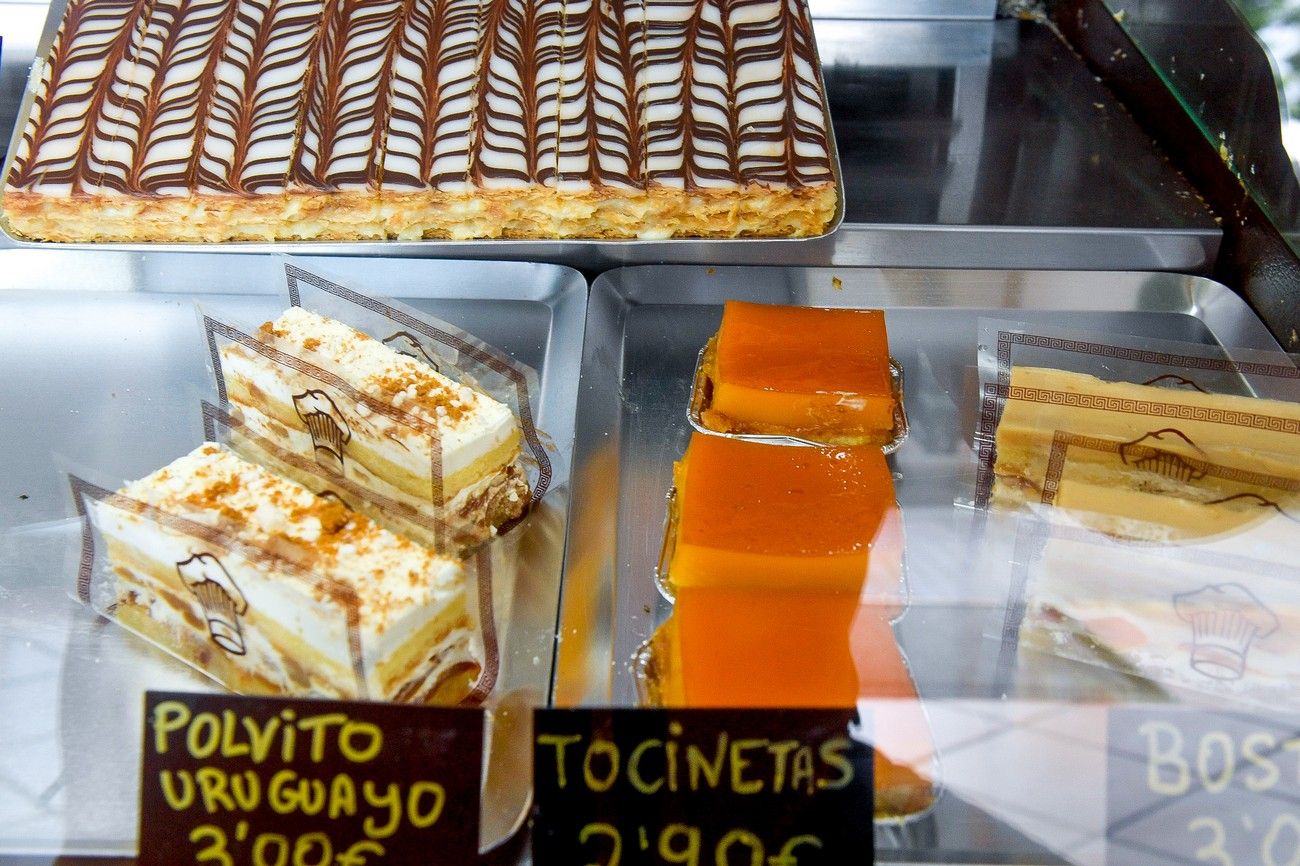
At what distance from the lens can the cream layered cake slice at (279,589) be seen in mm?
1478

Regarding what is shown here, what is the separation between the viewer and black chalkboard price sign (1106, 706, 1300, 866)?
121 centimetres

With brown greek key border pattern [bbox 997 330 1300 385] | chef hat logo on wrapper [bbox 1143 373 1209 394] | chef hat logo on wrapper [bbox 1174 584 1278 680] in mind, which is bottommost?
chef hat logo on wrapper [bbox 1174 584 1278 680]

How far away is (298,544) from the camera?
5.08ft

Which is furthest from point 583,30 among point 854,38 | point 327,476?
point 327,476

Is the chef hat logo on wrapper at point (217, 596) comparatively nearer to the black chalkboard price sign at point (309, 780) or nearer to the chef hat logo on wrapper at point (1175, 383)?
the black chalkboard price sign at point (309, 780)

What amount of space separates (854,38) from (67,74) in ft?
6.70

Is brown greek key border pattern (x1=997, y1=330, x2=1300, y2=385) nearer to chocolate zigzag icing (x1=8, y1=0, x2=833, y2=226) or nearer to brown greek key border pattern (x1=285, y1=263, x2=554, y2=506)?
chocolate zigzag icing (x1=8, y1=0, x2=833, y2=226)

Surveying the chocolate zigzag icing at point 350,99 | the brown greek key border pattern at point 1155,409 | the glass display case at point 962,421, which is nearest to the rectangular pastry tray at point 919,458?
the glass display case at point 962,421

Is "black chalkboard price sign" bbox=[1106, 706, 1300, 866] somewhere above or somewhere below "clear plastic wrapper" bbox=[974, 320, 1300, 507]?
below

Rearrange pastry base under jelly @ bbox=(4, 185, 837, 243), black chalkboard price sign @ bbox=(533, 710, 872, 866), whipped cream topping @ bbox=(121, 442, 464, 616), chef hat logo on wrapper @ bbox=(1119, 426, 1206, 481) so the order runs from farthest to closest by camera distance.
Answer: pastry base under jelly @ bbox=(4, 185, 837, 243), chef hat logo on wrapper @ bbox=(1119, 426, 1206, 481), whipped cream topping @ bbox=(121, 442, 464, 616), black chalkboard price sign @ bbox=(533, 710, 872, 866)

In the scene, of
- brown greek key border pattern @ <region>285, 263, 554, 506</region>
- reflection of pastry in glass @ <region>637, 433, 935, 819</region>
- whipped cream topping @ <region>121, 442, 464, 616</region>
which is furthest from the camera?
brown greek key border pattern @ <region>285, 263, 554, 506</region>

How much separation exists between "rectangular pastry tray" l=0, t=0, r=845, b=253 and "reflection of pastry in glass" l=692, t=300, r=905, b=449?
29 cm

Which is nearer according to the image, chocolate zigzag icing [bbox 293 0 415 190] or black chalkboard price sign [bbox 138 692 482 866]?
black chalkboard price sign [bbox 138 692 482 866]

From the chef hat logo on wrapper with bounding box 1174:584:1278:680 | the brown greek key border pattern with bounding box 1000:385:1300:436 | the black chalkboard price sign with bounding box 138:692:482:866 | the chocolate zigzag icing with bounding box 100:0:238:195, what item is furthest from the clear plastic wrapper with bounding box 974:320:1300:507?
the chocolate zigzag icing with bounding box 100:0:238:195
